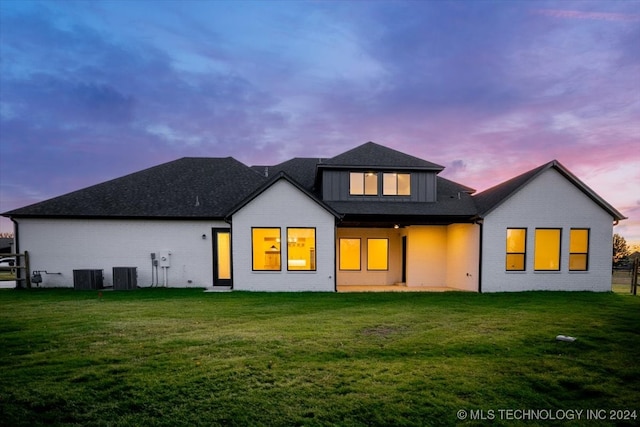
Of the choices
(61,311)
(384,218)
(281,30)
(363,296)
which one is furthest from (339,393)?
(281,30)

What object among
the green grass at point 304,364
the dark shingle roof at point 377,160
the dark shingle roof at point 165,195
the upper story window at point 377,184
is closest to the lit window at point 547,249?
the green grass at point 304,364

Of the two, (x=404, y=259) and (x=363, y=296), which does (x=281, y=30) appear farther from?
(x=363, y=296)

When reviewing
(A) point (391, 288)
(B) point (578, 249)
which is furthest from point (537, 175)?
(A) point (391, 288)

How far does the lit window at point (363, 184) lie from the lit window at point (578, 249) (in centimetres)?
908

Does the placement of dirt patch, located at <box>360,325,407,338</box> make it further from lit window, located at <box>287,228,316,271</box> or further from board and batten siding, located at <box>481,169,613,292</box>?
board and batten siding, located at <box>481,169,613,292</box>

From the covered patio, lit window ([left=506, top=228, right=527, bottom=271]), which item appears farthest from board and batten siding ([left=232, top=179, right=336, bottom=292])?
lit window ([left=506, top=228, right=527, bottom=271])

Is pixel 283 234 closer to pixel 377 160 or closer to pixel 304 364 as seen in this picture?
pixel 377 160

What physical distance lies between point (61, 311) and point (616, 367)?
1303 cm

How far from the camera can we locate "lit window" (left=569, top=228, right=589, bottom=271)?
43.0ft

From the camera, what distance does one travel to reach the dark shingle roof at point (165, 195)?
14.0m

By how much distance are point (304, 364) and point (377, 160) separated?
12.2 m

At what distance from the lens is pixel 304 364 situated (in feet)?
15.4

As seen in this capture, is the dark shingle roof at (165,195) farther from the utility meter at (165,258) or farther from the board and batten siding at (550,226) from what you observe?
the board and batten siding at (550,226)

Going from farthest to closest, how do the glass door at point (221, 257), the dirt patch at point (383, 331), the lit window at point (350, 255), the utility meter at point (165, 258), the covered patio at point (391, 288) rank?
1. the lit window at point (350, 255)
2. the glass door at point (221, 257)
3. the utility meter at point (165, 258)
4. the covered patio at point (391, 288)
5. the dirt patch at point (383, 331)
